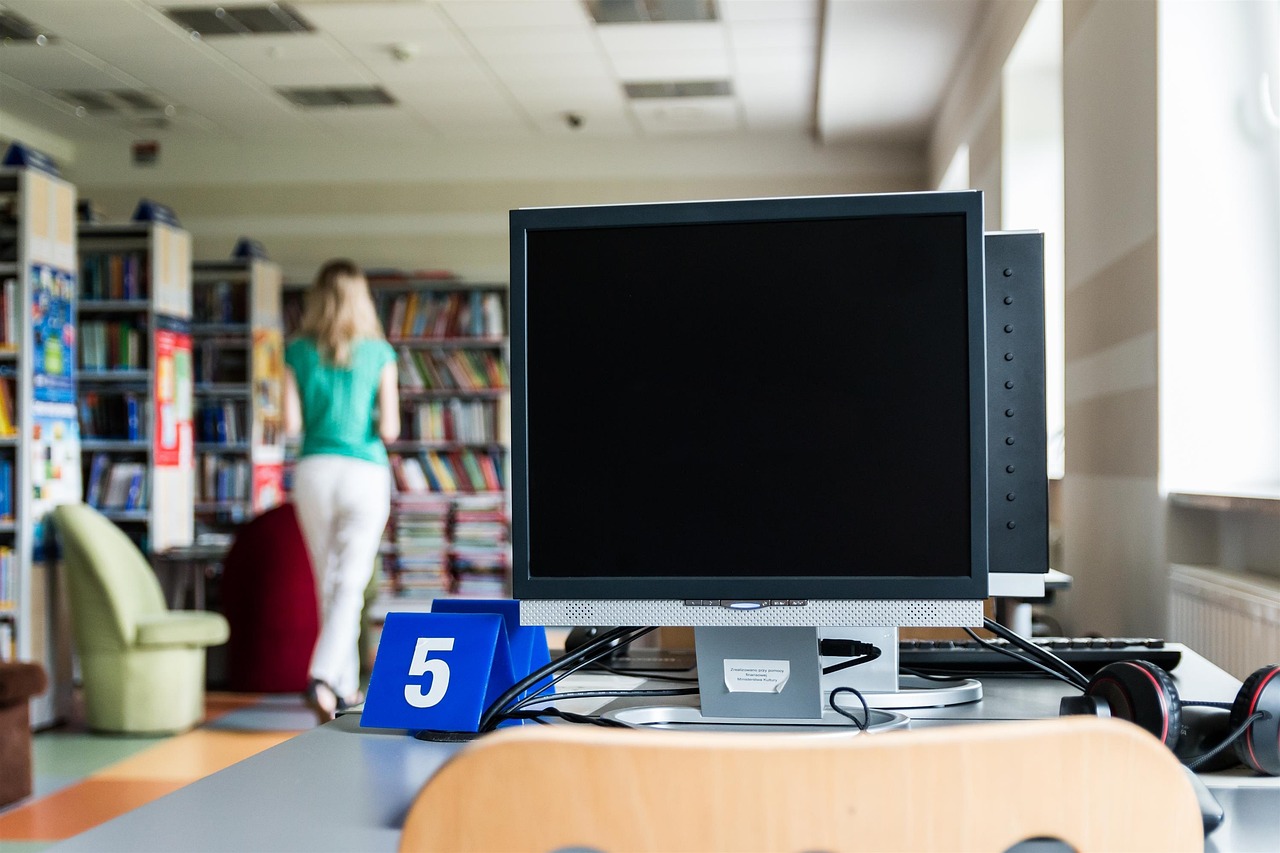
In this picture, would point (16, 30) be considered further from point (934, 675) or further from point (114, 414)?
point (934, 675)

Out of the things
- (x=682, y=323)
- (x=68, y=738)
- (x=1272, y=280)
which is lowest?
(x=68, y=738)

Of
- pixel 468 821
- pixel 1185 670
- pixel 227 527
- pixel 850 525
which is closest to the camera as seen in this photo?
pixel 468 821

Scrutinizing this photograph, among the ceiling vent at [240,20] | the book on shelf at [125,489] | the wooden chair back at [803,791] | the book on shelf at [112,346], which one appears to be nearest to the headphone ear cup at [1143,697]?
the wooden chair back at [803,791]

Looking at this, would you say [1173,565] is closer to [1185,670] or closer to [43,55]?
[1185,670]

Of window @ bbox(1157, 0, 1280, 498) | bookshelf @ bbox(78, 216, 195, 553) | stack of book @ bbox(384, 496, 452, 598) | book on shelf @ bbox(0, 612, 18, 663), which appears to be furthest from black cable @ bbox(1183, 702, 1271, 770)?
stack of book @ bbox(384, 496, 452, 598)

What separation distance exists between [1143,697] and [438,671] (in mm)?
631

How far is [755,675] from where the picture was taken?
3.61 ft

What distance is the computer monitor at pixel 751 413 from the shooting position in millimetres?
1041

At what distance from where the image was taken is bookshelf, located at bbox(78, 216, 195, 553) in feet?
18.6

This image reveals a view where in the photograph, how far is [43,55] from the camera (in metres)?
5.93

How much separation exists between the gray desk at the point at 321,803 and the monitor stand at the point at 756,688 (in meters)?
0.12

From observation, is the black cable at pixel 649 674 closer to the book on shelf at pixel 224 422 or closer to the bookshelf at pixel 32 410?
the bookshelf at pixel 32 410

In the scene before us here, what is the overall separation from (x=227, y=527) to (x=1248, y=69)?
18.6 ft

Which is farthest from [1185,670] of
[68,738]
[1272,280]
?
[68,738]
